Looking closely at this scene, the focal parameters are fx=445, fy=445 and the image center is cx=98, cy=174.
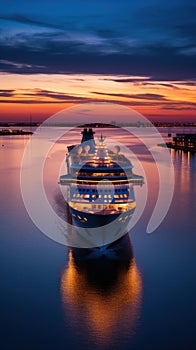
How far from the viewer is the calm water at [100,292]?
6.81 metres

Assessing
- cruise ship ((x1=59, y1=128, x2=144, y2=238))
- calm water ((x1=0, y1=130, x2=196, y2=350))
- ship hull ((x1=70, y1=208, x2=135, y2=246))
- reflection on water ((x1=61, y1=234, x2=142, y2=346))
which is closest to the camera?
calm water ((x1=0, y1=130, x2=196, y2=350))

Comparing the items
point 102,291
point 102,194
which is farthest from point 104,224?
point 102,291

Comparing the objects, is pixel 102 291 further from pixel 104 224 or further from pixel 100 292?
pixel 104 224

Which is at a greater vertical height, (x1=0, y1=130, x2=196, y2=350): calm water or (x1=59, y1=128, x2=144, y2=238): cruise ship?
(x1=59, y1=128, x2=144, y2=238): cruise ship

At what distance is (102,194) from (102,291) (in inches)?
141

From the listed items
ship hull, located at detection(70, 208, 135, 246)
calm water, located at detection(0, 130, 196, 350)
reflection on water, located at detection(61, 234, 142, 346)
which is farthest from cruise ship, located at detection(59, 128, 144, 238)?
reflection on water, located at detection(61, 234, 142, 346)

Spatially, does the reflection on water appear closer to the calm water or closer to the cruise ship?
the calm water

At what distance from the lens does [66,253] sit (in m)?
9.95

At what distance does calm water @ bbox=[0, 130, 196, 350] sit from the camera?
6809 millimetres

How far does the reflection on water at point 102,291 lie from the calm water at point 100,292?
17 millimetres

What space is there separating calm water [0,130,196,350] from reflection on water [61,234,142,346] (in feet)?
0.05

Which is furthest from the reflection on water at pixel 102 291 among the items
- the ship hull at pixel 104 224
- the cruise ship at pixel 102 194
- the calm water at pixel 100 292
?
the cruise ship at pixel 102 194

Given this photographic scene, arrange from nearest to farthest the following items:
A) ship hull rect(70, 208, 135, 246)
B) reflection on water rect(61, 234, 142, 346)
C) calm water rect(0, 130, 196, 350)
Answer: calm water rect(0, 130, 196, 350), reflection on water rect(61, 234, 142, 346), ship hull rect(70, 208, 135, 246)

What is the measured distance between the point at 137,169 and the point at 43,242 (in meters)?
15.7
